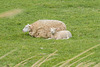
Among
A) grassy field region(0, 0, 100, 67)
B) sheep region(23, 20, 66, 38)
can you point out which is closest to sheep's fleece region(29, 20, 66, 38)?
sheep region(23, 20, 66, 38)

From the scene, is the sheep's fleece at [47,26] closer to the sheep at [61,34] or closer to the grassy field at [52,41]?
the sheep at [61,34]

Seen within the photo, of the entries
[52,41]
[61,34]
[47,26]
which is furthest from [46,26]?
[52,41]

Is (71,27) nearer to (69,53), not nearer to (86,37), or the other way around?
(86,37)

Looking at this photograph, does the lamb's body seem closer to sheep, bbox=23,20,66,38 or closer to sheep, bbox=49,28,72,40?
sheep, bbox=49,28,72,40

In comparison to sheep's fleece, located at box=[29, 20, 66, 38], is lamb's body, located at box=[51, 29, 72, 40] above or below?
below

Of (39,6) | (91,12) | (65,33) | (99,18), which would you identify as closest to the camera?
(65,33)

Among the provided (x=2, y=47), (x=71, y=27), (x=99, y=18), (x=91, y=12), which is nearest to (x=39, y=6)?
(x=91, y=12)

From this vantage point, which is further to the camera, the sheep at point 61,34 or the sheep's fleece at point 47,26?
the sheep's fleece at point 47,26

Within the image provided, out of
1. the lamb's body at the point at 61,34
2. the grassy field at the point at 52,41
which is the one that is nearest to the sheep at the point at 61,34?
the lamb's body at the point at 61,34

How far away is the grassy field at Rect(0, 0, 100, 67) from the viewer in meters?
6.41

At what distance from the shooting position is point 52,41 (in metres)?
8.69

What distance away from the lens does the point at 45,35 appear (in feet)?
31.6

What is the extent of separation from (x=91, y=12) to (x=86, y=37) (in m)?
5.02

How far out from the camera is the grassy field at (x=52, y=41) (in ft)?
21.0
